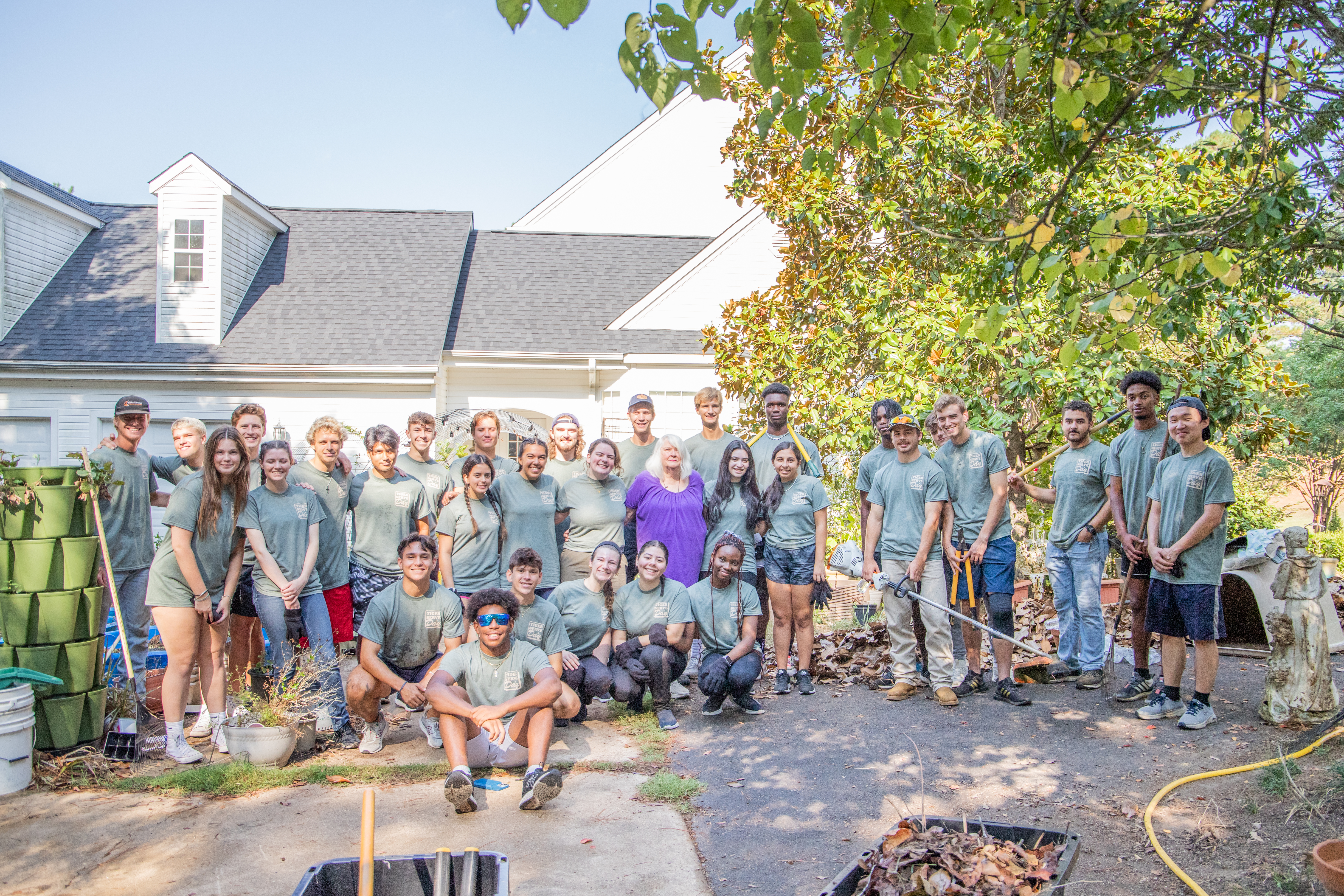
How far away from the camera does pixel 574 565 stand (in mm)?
6699

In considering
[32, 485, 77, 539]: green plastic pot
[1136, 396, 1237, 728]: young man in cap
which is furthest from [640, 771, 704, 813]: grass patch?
[32, 485, 77, 539]: green plastic pot

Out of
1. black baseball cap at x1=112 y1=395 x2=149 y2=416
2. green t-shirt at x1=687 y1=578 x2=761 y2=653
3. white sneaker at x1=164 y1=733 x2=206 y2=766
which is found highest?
black baseball cap at x1=112 y1=395 x2=149 y2=416

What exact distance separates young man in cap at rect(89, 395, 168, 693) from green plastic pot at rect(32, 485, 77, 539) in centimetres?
50

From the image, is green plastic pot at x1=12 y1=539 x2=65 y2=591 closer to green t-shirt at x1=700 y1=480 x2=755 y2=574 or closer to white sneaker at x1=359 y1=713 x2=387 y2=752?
white sneaker at x1=359 y1=713 x2=387 y2=752

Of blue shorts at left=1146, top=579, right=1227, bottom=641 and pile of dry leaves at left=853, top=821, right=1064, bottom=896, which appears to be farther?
blue shorts at left=1146, top=579, right=1227, bottom=641

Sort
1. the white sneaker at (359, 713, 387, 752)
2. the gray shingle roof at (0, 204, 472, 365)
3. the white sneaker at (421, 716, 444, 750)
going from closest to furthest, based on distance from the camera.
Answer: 1. the white sneaker at (359, 713, 387, 752)
2. the white sneaker at (421, 716, 444, 750)
3. the gray shingle roof at (0, 204, 472, 365)

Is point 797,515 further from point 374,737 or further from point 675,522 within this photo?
point 374,737

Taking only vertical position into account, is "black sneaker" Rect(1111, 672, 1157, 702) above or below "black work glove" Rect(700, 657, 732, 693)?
below

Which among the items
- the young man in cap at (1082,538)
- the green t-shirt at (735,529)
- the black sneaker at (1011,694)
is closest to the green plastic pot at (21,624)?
the green t-shirt at (735,529)

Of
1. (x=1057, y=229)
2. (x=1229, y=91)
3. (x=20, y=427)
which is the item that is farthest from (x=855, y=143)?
(x=20, y=427)

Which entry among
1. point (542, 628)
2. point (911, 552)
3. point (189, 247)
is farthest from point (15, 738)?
point (189, 247)

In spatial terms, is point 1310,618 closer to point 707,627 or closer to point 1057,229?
point 1057,229

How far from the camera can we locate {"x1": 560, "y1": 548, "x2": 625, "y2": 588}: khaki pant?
668 centimetres

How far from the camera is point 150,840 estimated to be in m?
4.30
